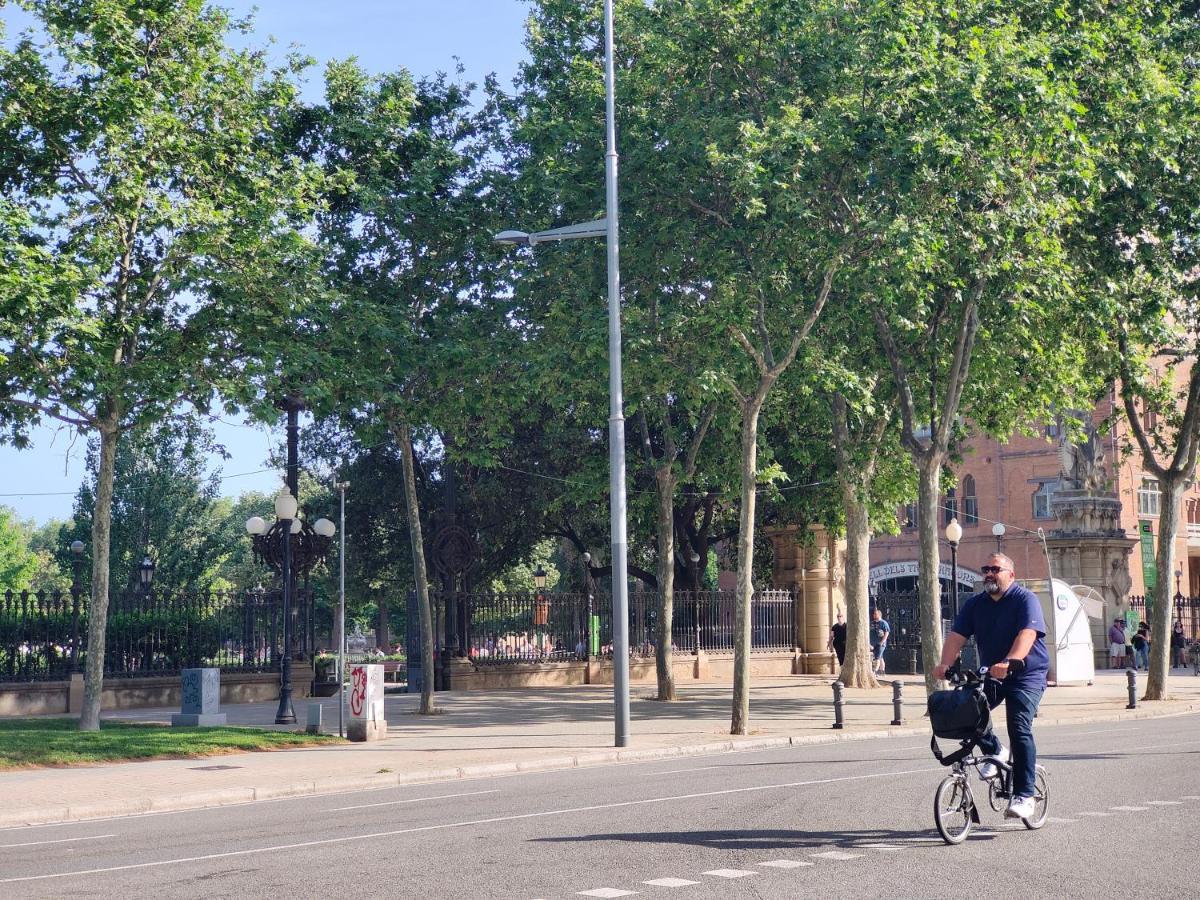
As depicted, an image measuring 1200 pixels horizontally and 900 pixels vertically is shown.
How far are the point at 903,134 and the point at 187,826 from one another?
48.6 ft

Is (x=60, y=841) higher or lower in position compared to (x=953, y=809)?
lower

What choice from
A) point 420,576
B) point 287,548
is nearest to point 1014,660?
point 287,548

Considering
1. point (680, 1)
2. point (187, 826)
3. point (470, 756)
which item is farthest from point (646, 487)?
point (187, 826)

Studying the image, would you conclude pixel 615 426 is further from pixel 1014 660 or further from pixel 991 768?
pixel 1014 660

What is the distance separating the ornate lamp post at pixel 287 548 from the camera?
2473 centimetres

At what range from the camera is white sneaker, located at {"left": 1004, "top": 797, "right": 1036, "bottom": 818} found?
32.5 ft

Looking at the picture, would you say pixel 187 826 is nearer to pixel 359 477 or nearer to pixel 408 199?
pixel 408 199

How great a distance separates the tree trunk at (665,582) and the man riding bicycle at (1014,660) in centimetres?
2043

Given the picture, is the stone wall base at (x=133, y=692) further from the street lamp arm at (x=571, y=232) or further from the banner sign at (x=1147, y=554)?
the banner sign at (x=1147, y=554)

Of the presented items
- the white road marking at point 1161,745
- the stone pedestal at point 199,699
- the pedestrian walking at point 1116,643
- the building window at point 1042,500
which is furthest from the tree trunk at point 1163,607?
the building window at point 1042,500

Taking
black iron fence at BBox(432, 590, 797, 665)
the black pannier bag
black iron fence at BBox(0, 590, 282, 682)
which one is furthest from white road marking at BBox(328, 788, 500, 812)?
black iron fence at BBox(432, 590, 797, 665)

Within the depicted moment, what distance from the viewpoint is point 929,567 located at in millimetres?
25938

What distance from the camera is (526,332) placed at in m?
27.8

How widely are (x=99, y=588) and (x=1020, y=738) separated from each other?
15.8m
